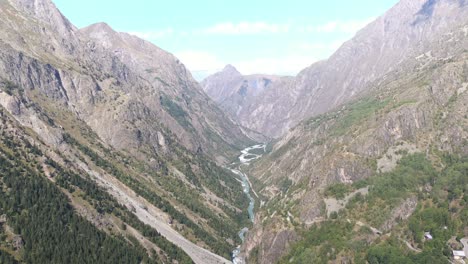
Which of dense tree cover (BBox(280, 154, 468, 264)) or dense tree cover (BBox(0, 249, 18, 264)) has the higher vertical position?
dense tree cover (BBox(0, 249, 18, 264))

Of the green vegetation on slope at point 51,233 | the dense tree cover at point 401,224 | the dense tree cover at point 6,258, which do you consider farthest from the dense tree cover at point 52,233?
the dense tree cover at point 401,224

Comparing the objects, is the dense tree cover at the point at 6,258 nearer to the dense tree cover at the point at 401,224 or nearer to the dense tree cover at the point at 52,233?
the dense tree cover at the point at 52,233

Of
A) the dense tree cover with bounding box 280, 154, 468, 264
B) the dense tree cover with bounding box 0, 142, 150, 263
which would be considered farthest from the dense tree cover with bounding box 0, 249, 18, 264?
the dense tree cover with bounding box 280, 154, 468, 264

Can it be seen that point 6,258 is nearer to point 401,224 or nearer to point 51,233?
point 51,233

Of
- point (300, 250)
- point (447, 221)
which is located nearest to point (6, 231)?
point (300, 250)

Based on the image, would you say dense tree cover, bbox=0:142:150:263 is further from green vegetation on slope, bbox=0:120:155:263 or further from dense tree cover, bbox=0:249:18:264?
dense tree cover, bbox=0:249:18:264

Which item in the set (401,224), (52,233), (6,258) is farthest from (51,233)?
(401,224)

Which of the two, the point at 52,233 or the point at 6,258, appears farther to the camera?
the point at 52,233

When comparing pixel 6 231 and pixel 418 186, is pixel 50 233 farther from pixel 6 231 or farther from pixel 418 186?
pixel 418 186
